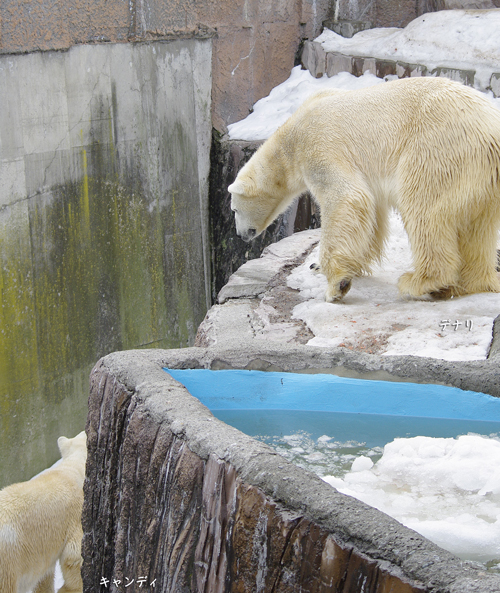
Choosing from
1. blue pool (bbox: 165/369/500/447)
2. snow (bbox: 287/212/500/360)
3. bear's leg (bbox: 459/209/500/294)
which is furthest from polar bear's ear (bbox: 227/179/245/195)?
blue pool (bbox: 165/369/500/447)

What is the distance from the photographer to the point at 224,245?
24.9 feet

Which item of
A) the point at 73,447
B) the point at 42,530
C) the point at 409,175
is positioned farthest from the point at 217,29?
the point at 42,530

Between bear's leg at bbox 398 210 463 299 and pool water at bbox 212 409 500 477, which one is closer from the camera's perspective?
pool water at bbox 212 409 500 477

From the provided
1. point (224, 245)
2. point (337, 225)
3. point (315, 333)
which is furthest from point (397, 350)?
point (224, 245)

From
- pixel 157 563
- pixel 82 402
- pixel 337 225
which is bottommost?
pixel 82 402

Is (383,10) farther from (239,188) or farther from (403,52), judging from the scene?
(239,188)

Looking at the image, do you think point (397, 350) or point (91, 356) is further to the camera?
point (91, 356)

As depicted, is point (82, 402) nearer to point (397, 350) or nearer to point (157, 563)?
point (397, 350)

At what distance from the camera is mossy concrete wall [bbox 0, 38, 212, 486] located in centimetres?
562

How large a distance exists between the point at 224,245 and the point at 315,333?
423 cm

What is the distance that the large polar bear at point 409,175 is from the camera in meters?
3.44

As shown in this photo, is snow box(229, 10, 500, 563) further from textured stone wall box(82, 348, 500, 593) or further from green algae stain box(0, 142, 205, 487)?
green algae stain box(0, 142, 205, 487)

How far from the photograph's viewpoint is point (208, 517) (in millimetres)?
1731

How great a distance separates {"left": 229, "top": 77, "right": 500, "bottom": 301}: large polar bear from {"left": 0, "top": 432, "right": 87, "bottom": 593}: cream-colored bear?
6.22ft
